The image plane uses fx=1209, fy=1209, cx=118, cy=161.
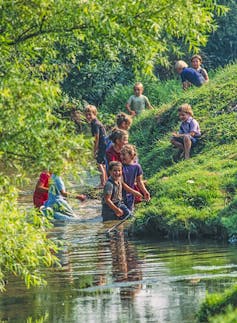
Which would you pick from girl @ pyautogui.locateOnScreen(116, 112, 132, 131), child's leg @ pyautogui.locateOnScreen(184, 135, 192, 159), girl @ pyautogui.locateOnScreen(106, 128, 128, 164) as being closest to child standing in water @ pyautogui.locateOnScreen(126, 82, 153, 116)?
child's leg @ pyautogui.locateOnScreen(184, 135, 192, 159)

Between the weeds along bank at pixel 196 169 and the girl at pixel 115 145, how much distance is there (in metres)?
0.88

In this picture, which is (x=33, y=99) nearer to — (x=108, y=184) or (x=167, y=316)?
(x=167, y=316)

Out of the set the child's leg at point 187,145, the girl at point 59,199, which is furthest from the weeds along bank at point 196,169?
the girl at point 59,199

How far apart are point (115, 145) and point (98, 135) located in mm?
3136

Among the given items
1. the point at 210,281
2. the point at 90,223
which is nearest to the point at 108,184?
the point at 90,223

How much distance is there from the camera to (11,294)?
13492 mm

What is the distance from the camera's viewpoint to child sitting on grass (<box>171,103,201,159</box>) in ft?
75.7

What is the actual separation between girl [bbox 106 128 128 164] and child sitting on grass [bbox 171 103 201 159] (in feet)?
10.0

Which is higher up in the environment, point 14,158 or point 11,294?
point 14,158

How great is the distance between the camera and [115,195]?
19.2m

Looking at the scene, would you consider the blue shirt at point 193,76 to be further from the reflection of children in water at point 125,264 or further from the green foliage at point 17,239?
the green foliage at point 17,239

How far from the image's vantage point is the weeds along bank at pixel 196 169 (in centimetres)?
1719

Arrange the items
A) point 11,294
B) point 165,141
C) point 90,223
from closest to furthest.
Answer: point 11,294, point 90,223, point 165,141

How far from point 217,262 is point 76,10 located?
12.0ft
